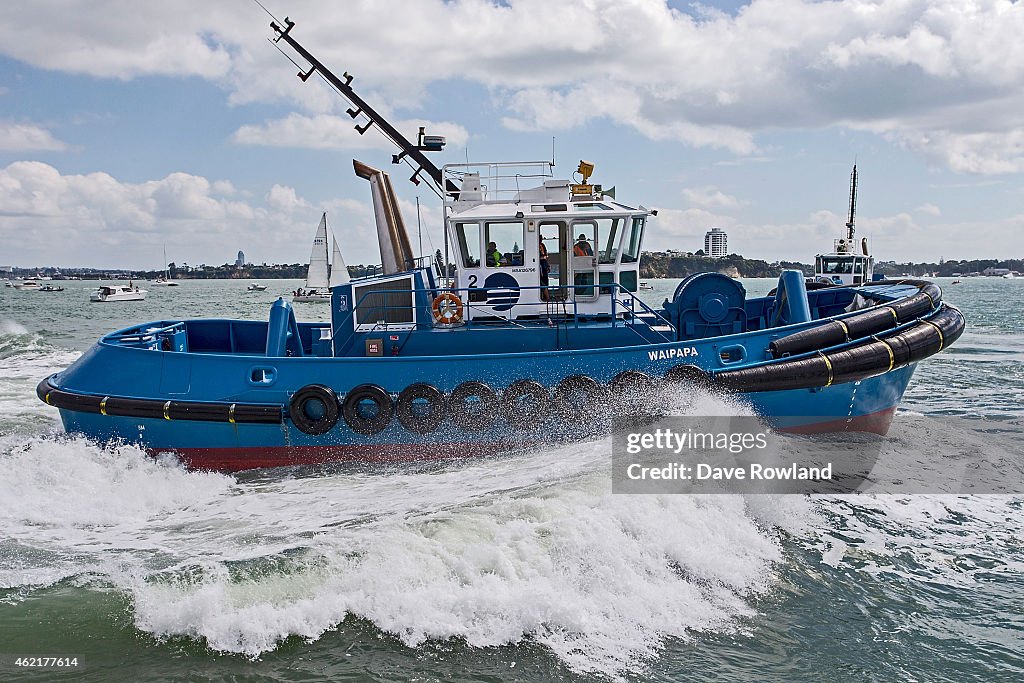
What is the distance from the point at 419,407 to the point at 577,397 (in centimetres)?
172

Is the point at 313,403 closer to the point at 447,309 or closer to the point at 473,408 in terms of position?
the point at 473,408

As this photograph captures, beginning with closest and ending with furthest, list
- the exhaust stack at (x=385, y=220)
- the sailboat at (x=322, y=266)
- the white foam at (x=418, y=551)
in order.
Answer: the white foam at (x=418, y=551)
the exhaust stack at (x=385, y=220)
the sailboat at (x=322, y=266)

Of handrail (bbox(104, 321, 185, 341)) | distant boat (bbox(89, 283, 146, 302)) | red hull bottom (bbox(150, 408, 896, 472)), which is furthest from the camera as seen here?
distant boat (bbox(89, 283, 146, 302))

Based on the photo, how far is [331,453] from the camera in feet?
27.9

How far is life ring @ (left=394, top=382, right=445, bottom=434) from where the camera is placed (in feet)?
27.3

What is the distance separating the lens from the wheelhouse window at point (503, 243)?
936cm

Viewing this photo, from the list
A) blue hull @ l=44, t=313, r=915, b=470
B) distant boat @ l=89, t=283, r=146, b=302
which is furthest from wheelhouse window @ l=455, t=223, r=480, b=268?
distant boat @ l=89, t=283, r=146, b=302

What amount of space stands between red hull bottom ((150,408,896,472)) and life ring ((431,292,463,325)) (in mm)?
1648

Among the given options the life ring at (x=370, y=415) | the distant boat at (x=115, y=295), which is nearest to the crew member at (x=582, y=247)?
the life ring at (x=370, y=415)

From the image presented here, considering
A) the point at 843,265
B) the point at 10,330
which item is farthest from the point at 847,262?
the point at 10,330

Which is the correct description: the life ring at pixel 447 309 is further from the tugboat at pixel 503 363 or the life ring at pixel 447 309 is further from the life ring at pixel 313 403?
the life ring at pixel 313 403

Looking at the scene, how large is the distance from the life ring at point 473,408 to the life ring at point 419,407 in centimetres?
15

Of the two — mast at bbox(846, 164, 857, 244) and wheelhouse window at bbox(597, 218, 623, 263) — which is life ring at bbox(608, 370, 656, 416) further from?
mast at bbox(846, 164, 857, 244)

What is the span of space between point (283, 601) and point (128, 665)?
1017 millimetres
